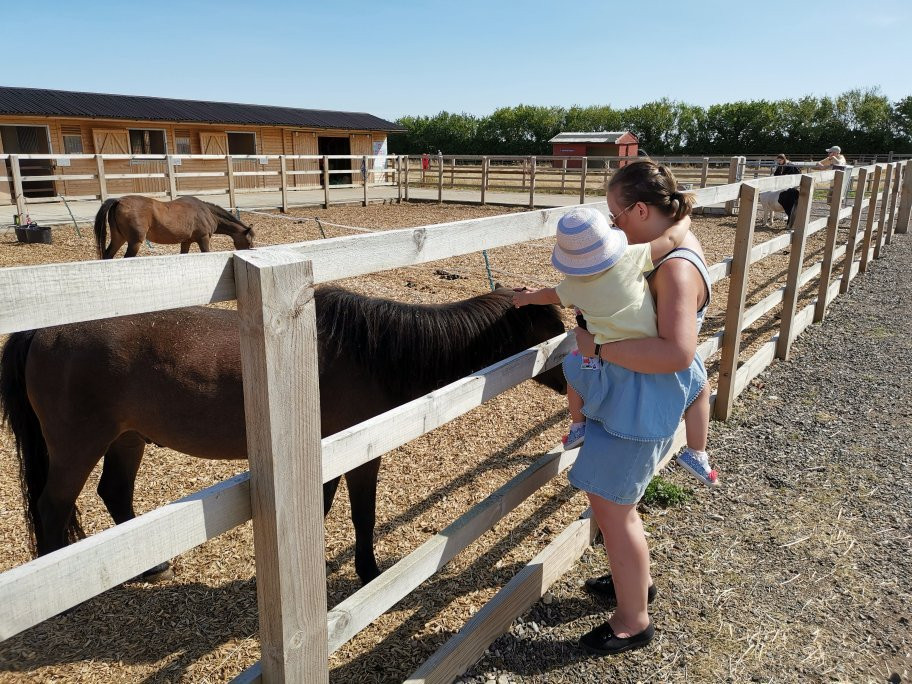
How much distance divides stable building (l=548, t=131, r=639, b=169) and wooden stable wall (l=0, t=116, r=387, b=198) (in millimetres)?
15458

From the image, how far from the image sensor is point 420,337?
2.51 meters

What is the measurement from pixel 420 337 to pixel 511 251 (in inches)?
348

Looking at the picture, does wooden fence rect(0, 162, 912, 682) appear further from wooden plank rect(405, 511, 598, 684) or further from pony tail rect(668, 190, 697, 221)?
pony tail rect(668, 190, 697, 221)

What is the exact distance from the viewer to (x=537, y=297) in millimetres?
2355

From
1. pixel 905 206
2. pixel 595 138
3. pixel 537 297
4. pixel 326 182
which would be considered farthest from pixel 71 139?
pixel 595 138

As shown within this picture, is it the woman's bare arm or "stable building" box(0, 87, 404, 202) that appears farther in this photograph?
"stable building" box(0, 87, 404, 202)

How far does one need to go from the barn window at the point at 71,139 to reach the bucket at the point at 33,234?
1103 centimetres

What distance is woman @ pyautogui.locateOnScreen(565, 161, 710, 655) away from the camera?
6.13ft

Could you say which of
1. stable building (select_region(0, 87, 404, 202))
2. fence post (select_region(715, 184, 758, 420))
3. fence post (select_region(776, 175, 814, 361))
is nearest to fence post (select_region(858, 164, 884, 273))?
fence post (select_region(776, 175, 814, 361))

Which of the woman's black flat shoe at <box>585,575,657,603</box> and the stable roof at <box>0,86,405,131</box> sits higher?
the stable roof at <box>0,86,405,131</box>

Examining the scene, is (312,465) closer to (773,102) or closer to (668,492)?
(668,492)

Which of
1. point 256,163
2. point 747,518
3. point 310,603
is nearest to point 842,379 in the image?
point 747,518

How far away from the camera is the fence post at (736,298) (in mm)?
3961

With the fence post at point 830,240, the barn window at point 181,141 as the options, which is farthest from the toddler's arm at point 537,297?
the barn window at point 181,141
